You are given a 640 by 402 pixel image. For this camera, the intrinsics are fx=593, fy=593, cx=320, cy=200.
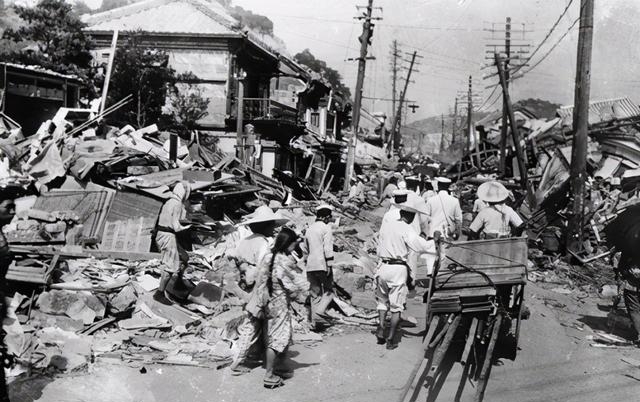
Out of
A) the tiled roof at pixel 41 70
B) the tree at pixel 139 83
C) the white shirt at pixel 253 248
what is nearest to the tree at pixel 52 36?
the tiled roof at pixel 41 70

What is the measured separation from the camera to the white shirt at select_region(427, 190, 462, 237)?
1059cm

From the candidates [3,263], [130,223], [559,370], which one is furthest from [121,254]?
[559,370]

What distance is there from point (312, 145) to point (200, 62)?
8.72 meters

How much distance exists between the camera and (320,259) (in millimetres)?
8188

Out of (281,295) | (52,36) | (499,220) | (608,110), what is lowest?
(281,295)

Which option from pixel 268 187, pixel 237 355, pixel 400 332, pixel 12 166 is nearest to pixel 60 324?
pixel 237 355

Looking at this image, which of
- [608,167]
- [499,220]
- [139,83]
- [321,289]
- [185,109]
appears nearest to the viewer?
[321,289]

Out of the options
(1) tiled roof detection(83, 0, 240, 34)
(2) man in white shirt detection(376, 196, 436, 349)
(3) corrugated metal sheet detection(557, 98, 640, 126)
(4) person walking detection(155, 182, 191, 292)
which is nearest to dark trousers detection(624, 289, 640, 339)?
(2) man in white shirt detection(376, 196, 436, 349)

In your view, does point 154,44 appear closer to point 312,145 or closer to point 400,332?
point 312,145

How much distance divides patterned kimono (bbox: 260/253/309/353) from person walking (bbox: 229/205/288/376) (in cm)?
18

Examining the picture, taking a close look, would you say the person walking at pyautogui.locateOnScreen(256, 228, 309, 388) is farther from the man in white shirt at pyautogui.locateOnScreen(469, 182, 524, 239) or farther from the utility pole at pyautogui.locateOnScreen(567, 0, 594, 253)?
the utility pole at pyautogui.locateOnScreen(567, 0, 594, 253)

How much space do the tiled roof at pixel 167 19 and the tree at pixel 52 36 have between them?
18.3 ft

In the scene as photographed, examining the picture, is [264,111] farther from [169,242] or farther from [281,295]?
[281,295]

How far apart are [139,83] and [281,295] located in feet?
61.7
